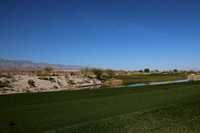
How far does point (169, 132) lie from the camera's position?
25.3ft

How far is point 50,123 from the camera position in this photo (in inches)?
384

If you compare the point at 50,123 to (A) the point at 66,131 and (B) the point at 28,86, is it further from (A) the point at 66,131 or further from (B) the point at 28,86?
(B) the point at 28,86

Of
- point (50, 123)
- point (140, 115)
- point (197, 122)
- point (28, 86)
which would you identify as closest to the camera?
point (197, 122)

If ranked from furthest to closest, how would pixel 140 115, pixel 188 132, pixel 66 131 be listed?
pixel 140 115
pixel 66 131
pixel 188 132

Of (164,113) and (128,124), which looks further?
(164,113)

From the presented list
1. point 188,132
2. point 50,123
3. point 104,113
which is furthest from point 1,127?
point 188,132

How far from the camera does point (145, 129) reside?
8.18 metres

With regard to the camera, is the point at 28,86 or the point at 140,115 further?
the point at 28,86

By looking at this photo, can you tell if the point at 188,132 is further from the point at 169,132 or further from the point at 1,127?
the point at 1,127

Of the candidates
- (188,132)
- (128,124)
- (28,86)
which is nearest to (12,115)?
(128,124)

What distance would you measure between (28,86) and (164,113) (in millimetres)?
39811

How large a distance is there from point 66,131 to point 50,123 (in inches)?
80.6

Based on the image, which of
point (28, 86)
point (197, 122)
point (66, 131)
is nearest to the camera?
point (66, 131)

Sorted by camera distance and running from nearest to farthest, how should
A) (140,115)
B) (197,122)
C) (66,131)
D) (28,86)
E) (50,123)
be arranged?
(66,131), (197,122), (50,123), (140,115), (28,86)
